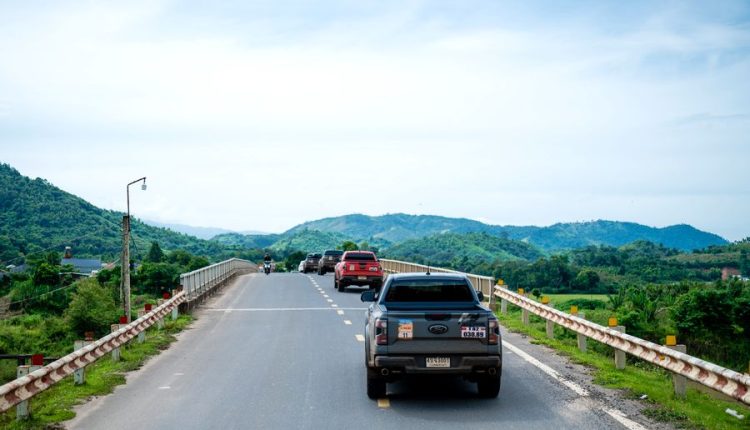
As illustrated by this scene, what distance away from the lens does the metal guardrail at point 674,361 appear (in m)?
8.80

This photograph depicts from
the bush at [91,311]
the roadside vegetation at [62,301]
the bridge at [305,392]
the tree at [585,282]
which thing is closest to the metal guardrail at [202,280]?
the bridge at [305,392]

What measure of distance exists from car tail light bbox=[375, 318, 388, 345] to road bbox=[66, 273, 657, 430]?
2.72ft

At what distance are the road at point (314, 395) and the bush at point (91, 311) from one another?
6974cm

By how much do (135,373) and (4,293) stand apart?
132112 mm

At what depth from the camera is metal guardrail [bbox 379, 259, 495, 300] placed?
83.3ft

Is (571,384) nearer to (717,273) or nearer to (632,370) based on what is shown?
(632,370)

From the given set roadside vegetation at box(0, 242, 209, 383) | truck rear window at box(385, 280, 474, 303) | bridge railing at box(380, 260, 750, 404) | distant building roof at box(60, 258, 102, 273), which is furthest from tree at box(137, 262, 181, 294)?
truck rear window at box(385, 280, 474, 303)

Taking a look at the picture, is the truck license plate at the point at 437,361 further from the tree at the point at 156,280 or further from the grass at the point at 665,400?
the tree at the point at 156,280

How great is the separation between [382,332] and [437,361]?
78 cm

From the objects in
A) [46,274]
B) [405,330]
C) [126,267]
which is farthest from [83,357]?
[46,274]

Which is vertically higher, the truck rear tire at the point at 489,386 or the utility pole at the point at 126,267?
the utility pole at the point at 126,267

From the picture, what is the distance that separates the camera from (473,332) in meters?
10.5

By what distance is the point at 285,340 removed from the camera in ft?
59.4

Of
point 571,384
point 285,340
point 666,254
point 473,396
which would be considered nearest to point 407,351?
point 473,396
